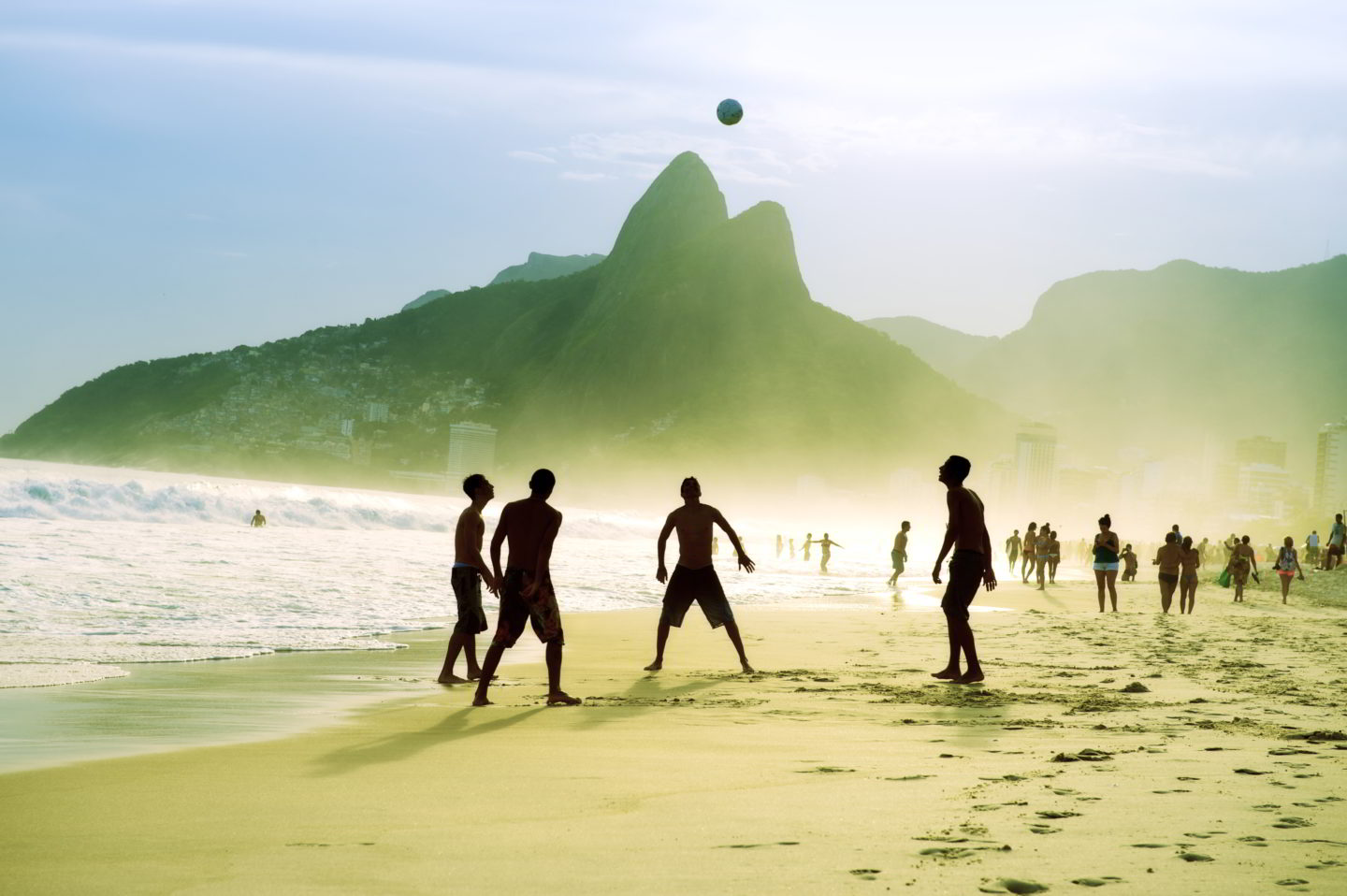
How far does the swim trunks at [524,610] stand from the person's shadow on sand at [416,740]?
0.51 m

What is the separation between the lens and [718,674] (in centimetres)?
1028

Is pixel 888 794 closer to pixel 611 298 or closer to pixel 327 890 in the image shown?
pixel 327 890

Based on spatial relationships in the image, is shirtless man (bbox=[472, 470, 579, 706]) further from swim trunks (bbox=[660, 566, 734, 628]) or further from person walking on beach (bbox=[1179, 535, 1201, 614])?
person walking on beach (bbox=[1179, 535, 1201, 614])

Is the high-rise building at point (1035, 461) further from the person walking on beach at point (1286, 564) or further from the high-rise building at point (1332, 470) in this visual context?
the person walking on beach at point (1286, 564)

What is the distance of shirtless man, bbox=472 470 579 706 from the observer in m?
8.02

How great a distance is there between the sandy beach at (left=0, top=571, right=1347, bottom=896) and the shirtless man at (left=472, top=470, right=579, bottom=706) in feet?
0.99

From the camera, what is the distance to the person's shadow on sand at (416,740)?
19.1 ft

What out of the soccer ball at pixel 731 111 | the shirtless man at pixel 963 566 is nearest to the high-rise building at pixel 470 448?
the soccer ball at pixel 731 111

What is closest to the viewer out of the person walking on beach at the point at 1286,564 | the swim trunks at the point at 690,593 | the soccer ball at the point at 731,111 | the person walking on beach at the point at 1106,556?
the swim trunks at the point at 690,593

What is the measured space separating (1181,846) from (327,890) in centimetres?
272

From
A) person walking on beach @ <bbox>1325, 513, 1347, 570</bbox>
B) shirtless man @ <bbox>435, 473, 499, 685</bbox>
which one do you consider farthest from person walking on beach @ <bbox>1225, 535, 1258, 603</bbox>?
shirtless man @ <bbox>435, 473, 499, 685</bbox>

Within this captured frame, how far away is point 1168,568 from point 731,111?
699 inches

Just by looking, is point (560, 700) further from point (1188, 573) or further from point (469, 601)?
point (1188, 573)

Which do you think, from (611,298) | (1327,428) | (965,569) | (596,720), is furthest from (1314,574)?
(611,298)
